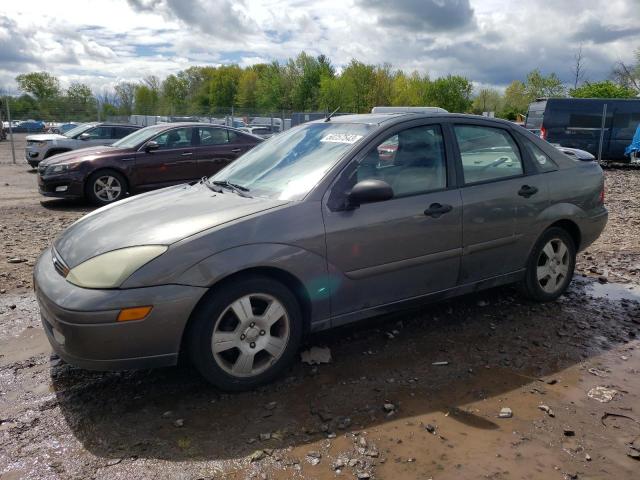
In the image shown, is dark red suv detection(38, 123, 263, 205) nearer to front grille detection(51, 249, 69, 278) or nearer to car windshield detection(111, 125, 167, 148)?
car windshield detection(111, 125, 167, 148)

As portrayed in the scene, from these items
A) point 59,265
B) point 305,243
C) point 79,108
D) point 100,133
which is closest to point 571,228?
point 305,243

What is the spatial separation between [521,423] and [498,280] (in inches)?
62.3

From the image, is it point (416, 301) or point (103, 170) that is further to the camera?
point (103, 170)

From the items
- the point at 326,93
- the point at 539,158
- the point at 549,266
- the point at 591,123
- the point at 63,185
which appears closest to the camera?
the point at 539,158

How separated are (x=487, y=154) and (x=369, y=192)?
4.69 feet

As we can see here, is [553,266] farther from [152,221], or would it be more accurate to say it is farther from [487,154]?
[152,221]

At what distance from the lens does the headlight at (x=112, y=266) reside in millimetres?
2898

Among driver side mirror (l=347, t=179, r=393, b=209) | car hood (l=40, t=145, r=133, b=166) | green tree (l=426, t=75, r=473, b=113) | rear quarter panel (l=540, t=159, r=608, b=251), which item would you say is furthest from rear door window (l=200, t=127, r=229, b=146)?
green tree (l=426, t=75, r=473, b=113)

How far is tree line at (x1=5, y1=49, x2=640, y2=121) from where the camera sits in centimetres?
2690

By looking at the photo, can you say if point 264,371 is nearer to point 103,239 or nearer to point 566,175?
point 103,239

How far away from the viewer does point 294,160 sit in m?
3.88

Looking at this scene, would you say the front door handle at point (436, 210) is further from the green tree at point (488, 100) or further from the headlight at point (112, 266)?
the green tree at point (488, 100)

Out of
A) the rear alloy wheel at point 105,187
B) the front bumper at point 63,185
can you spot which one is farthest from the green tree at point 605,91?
the front bumper at point 63,185

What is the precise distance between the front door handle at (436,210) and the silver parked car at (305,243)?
0.02 metres
